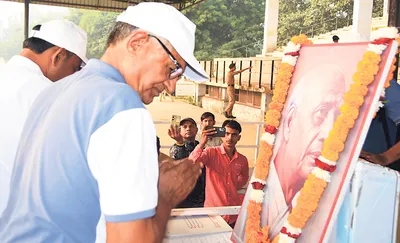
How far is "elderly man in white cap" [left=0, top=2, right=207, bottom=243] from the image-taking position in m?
0.92

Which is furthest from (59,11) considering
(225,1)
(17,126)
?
(17,126)

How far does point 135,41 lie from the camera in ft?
3.70

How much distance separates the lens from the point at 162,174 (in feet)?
3.89

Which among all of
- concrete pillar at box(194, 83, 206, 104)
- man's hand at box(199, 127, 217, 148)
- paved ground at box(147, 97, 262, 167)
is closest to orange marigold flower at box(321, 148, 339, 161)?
man's hand at box(199, 127, 217, 148)

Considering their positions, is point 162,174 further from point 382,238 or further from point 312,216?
point 382,238

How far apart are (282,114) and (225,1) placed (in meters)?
36.6

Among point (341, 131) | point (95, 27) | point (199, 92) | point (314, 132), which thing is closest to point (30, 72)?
point (314, 132)

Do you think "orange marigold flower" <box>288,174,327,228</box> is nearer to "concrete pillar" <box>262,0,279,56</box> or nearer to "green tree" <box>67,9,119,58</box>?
"concrete pillar" <box>262,0,279,56</box>

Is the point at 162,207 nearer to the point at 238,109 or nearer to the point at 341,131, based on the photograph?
the point at 341,131

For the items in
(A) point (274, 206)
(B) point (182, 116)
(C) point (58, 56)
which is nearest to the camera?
(A) point (274, 206)

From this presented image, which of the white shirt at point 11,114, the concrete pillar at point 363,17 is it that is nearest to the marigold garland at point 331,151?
the white shirt at point 11,114

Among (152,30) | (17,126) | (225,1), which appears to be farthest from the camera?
(225,1)

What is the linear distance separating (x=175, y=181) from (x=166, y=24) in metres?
0.45

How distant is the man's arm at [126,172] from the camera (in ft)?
2.98
